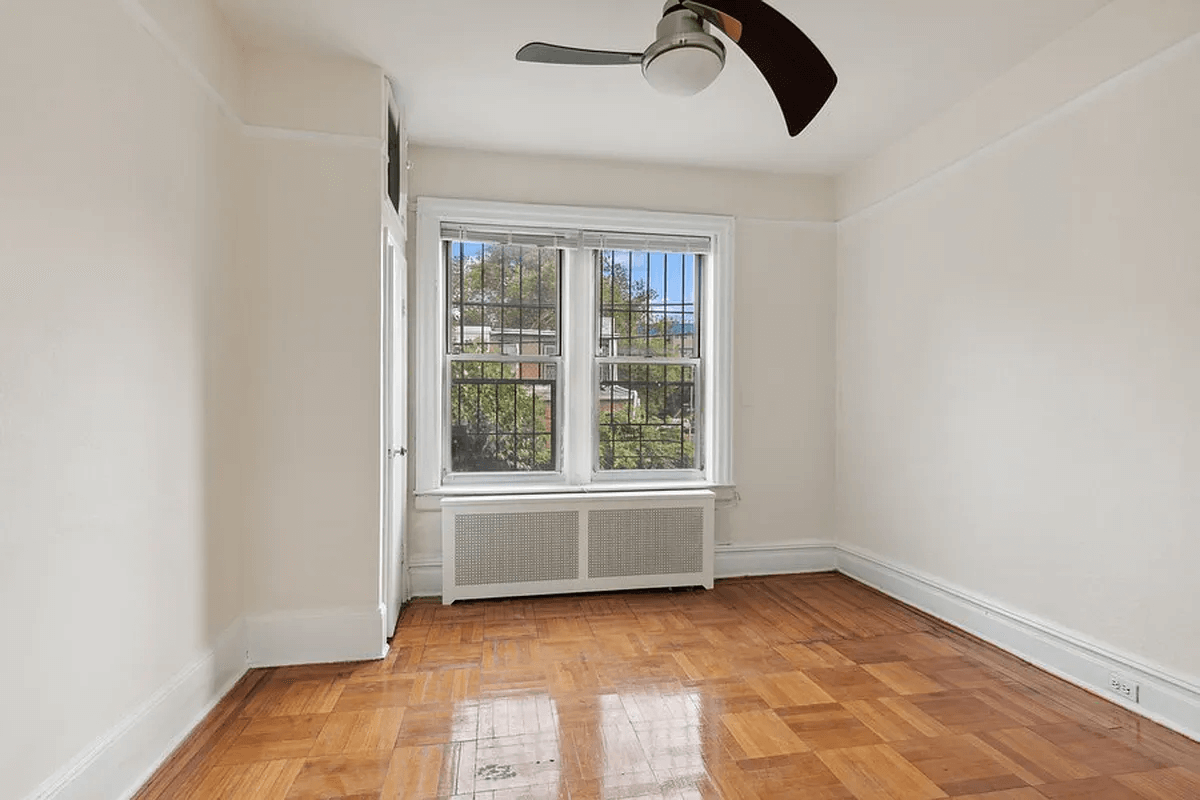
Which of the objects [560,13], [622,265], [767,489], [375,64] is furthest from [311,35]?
[767,489]

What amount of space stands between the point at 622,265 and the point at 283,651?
2928 mm

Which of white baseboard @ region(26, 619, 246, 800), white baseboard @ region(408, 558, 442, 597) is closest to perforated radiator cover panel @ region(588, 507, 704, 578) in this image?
white baseboard @ region(408, 558, 442, 597)

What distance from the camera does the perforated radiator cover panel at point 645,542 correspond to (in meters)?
3.91

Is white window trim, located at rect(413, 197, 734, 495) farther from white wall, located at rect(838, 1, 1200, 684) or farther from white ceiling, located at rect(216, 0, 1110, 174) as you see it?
white wall, located at rect(838, 1, 1200, 684)

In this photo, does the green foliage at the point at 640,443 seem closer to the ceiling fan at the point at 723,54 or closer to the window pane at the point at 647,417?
the window pane at the point at 647,417

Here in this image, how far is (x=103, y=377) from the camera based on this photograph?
1.81 meters

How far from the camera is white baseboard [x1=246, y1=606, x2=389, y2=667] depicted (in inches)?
112

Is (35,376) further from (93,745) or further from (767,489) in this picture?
(767,489)

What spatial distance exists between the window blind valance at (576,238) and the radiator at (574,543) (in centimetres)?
159

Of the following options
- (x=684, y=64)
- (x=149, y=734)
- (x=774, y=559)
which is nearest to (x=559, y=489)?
(x=774, y=559)

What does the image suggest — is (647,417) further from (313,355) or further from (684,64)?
(684,64)

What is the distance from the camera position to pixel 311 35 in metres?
2.69

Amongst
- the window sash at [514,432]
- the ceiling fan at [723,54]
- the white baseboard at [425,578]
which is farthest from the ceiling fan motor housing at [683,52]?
the white baseboard at [425,578]

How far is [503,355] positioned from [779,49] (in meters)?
2.68
